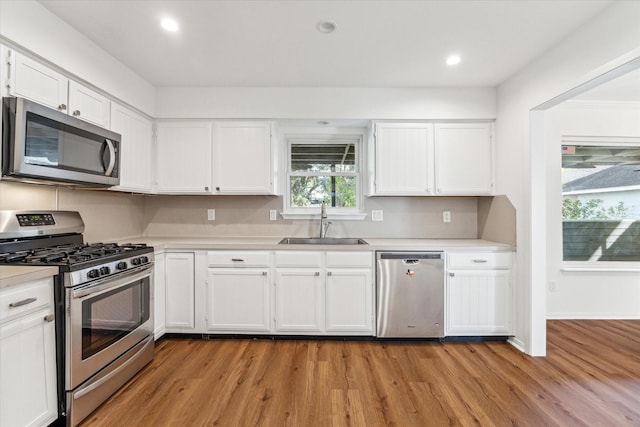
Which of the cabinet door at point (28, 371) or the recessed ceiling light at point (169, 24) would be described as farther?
the recessed ceiling light at point (169, 24)

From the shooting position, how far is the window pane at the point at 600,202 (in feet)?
11.2

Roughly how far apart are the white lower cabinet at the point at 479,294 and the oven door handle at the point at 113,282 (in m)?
2.56

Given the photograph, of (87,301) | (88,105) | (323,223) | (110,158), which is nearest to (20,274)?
(87,301)

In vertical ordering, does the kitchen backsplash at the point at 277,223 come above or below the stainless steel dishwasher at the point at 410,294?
above

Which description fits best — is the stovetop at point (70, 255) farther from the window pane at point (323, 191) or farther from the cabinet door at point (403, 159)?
the cabinet door at point (403, 159)

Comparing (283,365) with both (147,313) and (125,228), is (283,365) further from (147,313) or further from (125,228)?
(125,228)

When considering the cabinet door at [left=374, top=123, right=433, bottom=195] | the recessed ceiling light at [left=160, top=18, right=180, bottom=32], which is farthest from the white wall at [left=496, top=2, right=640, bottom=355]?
the recessed ceiling light at [left=160, top=18, right=180, bottom=32]

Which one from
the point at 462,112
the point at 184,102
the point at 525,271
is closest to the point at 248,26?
the point at 184,102

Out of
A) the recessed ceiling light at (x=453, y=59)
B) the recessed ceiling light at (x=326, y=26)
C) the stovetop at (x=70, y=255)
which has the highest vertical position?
the recessed ceiling light at (x=326, y=26)

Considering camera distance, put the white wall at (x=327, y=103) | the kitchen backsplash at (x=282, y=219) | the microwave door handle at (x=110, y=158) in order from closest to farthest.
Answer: the microwave door handle at (x=110, y=158) → the white wall at (x=327, y=103) → the kitchen backsplash at (x=282, y=219)

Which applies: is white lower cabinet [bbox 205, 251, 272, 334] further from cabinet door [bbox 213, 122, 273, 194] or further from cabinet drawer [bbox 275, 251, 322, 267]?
cabinet door [bbox 213, 122, 273, 194]

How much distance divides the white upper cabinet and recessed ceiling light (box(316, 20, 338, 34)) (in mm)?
1757

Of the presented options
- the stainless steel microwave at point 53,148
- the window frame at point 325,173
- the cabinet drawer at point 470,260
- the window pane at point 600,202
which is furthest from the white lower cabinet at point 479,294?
the stainless steel microwave at point 53,148

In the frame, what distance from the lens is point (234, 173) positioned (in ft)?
9.89
